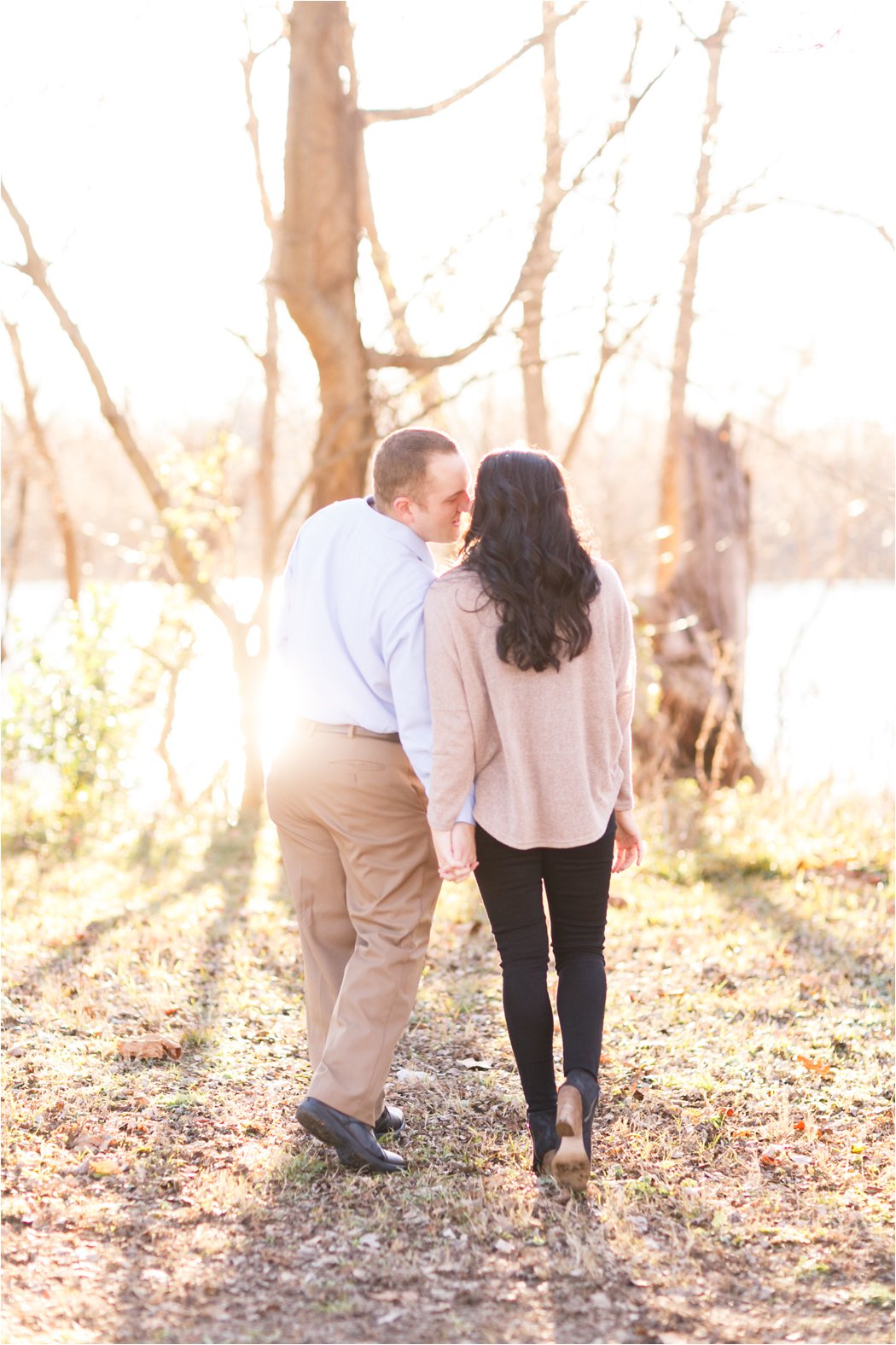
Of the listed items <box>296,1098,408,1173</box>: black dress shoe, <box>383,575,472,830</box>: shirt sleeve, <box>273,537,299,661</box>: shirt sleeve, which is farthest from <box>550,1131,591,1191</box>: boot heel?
<box>273,537,299,661</box>: shirt sleeve

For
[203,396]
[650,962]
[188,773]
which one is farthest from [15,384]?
[650,962]

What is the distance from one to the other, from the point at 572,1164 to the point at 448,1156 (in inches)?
16.9

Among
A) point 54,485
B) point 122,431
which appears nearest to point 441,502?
point 122,431

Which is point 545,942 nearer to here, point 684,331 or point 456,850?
point 456,850

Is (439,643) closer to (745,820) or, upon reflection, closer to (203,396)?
(745,820)

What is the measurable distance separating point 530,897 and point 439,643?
660 millimetres

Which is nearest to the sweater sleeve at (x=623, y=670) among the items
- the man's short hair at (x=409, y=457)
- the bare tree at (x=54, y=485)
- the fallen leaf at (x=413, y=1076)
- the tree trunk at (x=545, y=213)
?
the man's short hair at (x=409, y=457)

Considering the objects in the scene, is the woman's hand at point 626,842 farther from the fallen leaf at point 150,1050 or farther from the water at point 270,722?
the fallen leaf at point 150,1050

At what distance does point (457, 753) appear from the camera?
9.39 feet

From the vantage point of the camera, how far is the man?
2.96 meters

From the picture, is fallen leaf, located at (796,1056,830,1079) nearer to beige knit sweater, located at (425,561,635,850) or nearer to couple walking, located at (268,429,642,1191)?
couple walking, located at (268,429,642,1191)

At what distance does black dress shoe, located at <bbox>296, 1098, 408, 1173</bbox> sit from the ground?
0.05 m

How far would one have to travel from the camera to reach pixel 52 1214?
281 centimetres

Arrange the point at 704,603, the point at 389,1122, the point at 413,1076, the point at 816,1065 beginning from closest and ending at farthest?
the point at 389,1122 < the point at 413,1076 < the point at 816,1065 < the point at 704,603
